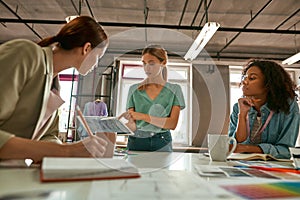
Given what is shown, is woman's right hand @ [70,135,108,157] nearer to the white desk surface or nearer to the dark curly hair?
the white desk surface

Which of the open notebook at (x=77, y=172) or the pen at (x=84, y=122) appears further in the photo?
the pen at (x=84, y=122)

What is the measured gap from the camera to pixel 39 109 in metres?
0.82

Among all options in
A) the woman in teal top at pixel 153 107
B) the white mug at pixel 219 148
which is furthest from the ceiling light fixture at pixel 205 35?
the white mug at pixel 219 148

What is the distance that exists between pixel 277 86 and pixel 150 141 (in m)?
0.92

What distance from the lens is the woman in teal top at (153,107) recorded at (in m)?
1.55

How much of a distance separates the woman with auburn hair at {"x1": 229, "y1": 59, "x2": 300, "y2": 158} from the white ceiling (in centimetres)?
242

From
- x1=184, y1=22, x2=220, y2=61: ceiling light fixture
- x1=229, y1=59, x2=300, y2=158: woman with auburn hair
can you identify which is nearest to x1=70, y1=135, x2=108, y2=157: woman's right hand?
x1=229, y1=59, x2=300, y2=158: woman with auburn hair

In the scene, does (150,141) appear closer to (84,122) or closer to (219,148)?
(219,148)

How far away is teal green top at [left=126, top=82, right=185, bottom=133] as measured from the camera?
5.28ft

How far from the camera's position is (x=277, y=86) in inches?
61.4

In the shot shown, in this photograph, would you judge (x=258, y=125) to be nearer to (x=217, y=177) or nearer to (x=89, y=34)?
(x=217, y=177)

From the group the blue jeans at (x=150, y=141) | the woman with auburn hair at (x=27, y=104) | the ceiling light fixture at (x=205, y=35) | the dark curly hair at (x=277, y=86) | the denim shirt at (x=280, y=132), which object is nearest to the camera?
the woman with auburn hair at (x=27, y=104)

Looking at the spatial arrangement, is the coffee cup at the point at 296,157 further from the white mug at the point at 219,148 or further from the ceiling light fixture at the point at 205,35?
the ceiling light fixture at the point at 205,35

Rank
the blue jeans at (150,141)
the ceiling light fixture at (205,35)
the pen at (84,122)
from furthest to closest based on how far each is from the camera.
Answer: the ceiling light fixture at (205,35), the blue jeans at (150,141), the pen at (84,122)
